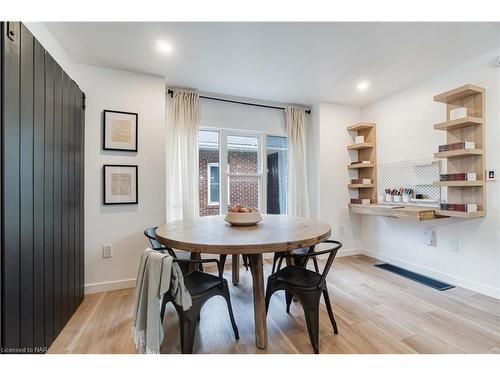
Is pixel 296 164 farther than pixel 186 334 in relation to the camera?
Yes

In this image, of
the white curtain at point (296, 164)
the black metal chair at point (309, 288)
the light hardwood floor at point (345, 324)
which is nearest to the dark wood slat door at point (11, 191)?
the light hardwood floor at point (345, 324)

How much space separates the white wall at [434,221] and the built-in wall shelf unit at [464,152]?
72 millimetres

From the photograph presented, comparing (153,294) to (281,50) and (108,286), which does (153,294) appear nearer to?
(108,286)

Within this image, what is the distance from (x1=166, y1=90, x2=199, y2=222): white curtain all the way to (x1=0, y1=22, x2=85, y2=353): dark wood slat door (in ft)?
3.57

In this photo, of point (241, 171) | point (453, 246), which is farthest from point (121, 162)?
point (453, 246)

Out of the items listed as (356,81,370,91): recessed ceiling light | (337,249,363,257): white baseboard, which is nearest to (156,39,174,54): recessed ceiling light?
(356,81,370,91): recessed ceiling light

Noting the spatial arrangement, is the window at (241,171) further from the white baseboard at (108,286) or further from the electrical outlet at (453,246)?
the electrical outlet at (453,246)

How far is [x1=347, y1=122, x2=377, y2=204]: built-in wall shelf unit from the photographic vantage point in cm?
354

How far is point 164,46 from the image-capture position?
2.13 m

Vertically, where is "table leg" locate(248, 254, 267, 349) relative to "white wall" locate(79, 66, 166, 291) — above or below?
below

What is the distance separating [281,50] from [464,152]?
2027 millimetres

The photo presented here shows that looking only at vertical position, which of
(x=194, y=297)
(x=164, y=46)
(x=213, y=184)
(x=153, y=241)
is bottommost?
(x=194, y=297)

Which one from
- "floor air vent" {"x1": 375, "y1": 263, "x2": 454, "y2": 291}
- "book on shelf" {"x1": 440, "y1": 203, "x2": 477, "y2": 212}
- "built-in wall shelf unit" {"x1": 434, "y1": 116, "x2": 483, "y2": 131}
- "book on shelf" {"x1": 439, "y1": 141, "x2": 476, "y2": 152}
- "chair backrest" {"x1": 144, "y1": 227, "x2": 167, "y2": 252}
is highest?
"built-in wall shelf unit" {"x1": 434, "y1": 116, "x2": 483, "y2": 131}

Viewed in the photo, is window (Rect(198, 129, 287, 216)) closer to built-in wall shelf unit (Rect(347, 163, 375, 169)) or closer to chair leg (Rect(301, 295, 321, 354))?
built-in wall shelf unit (Rect(347, 163, 375, 169))
